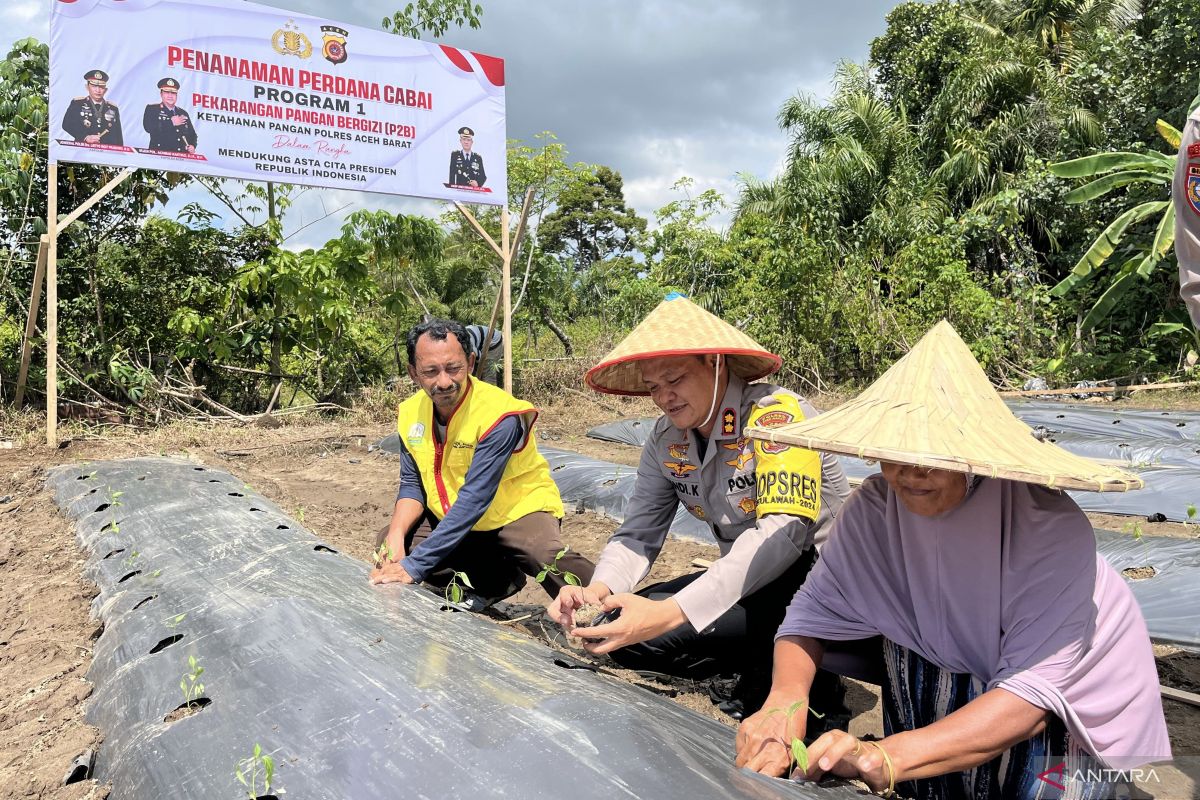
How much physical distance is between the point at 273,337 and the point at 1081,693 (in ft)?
27.5

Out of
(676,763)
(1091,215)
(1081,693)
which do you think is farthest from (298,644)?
(1091,215)

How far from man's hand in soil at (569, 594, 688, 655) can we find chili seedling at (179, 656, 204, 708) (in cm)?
82

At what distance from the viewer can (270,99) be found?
6469 mm

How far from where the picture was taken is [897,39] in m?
15.0

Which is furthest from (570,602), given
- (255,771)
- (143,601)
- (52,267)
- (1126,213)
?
(1126,213)

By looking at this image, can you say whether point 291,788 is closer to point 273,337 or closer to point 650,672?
point 650,672

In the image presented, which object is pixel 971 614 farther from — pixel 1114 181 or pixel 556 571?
pixel 1114 181

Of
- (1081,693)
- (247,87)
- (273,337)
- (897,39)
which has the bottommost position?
(1081,693)

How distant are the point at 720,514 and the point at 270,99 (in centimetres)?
597

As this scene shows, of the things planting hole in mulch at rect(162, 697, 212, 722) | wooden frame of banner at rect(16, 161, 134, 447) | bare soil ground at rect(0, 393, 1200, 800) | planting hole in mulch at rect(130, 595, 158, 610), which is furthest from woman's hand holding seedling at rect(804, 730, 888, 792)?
wooden frame of banner at rect(16, 161, 134, 447)

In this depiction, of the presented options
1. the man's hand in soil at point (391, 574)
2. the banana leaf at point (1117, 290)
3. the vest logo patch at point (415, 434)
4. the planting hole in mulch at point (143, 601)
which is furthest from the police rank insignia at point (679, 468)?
the banana leaf at point (1117, 290)

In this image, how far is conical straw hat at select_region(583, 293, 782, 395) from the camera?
1.92 m

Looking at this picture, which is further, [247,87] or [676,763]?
[247,87]

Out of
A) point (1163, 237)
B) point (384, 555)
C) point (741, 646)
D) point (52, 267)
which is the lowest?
point (741, 646)
